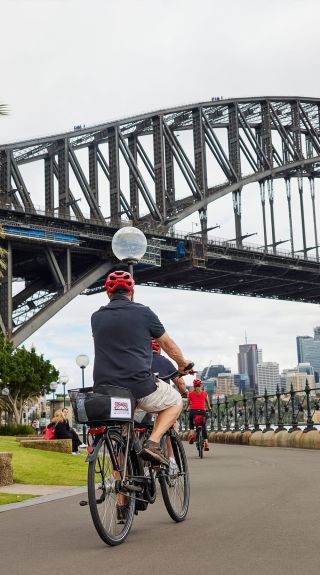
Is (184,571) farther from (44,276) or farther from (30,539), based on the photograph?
(44,276)

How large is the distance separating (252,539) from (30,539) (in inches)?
63.4

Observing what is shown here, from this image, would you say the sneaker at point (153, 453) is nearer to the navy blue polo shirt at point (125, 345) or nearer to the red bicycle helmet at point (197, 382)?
the navy blue polo shirt at point (125, 345)

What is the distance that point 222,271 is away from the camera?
268 ft

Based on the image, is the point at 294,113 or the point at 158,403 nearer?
the point at 158,403

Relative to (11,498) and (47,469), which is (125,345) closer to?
(11,498)

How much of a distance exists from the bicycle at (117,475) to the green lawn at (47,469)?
5.04 metres

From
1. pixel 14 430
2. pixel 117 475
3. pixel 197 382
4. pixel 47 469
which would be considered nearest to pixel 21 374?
pixel 14 430

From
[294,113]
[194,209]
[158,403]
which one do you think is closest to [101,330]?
→ [158,403]

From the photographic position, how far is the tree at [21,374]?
161 ft

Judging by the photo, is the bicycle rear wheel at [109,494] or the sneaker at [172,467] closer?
the bicycle rear wheel at [109,494]

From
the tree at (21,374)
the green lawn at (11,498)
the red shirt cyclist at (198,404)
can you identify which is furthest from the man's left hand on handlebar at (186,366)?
the tree at (21,374)

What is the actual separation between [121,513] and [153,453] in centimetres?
53

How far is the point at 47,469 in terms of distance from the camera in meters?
12.8

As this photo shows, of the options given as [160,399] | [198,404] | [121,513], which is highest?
[198,404]
